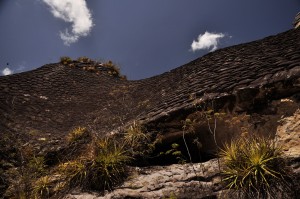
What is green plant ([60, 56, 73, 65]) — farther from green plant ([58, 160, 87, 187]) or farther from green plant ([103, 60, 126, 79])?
green plant ([58, 160, 87, 187])

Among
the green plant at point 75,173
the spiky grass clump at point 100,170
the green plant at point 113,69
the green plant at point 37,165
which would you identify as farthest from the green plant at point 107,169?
the green plant at point 113,69

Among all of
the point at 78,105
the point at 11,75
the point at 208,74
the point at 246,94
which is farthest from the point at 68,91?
the point at 246,94

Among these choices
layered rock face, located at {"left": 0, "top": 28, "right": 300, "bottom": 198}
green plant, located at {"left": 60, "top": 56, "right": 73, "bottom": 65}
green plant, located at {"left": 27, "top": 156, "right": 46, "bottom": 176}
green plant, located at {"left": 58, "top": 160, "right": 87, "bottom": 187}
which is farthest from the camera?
→ green plant, located at {"left": 60, "top": 56, "right": 73, "bottom": 65}

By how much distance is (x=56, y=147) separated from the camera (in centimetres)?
759

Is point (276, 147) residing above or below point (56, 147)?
below

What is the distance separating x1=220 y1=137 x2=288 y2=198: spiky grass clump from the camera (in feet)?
14.5

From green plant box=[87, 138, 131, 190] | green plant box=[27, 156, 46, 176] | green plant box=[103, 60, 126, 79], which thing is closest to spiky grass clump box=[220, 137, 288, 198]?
green plant box=[87, 138, 131, 190]

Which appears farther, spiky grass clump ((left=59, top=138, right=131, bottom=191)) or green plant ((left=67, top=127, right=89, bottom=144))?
green plant ((left=67, top=127, right=89, bottom=144))

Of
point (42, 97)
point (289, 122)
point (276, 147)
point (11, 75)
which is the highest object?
point (11, 75)

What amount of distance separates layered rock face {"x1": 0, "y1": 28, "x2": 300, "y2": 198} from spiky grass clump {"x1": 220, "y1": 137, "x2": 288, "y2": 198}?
0.24 metres

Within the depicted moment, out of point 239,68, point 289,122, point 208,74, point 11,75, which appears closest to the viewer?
point 289,122

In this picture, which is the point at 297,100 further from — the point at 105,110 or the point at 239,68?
the point at 105,110

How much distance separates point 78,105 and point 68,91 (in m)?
1.24

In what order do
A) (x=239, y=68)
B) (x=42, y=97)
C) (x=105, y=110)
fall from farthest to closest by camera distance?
(x=42, y=97) < (x=105, y=110) < (x=239, y=68)
